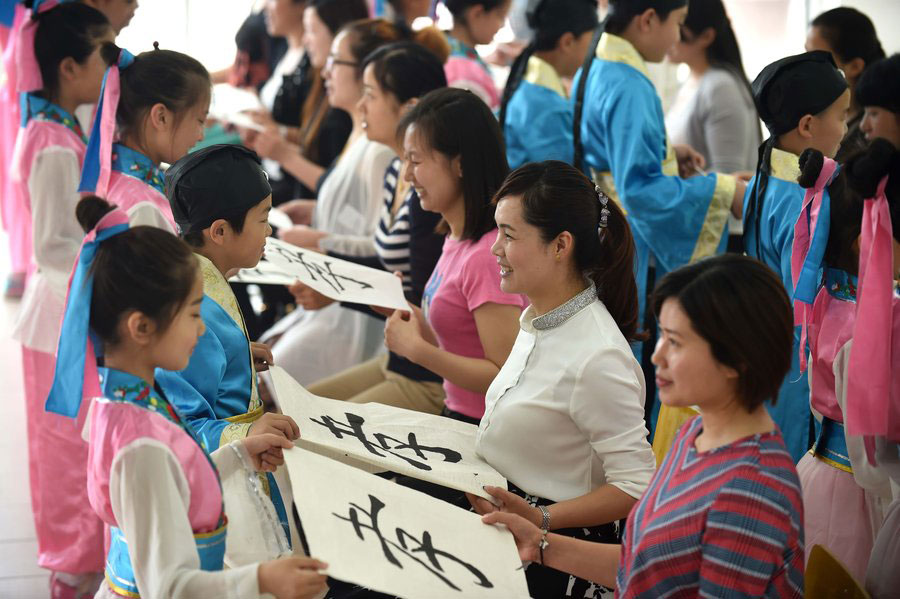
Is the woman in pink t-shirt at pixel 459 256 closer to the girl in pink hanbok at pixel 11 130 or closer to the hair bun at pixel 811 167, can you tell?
the hair bun at pixel 811 167

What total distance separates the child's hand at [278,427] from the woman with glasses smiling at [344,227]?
55.5 inches

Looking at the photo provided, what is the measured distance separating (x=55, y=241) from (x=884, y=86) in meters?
1.86

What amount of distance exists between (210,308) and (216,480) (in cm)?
Result: 37

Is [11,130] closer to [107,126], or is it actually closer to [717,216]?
[107,126]

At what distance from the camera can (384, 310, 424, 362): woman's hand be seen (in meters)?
2.00

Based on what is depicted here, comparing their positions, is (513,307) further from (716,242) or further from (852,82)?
(852,82)

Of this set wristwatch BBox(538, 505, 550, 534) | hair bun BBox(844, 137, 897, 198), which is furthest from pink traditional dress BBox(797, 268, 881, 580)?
wristwatch BBox(538, 505, 550, 534)

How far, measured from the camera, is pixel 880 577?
148 centimetres

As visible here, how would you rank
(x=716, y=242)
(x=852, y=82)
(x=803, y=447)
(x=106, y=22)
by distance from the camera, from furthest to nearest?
(x=852, y=82)
(x=716, y=242)
(x=106, y=22)
(x=803, y=447)

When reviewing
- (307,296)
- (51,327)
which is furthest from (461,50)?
(51,327)

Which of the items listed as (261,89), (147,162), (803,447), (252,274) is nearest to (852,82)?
(803,447)

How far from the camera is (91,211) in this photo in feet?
4.43

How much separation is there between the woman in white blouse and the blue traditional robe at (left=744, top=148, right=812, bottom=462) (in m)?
0.67

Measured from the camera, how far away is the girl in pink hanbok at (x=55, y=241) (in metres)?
2.31
